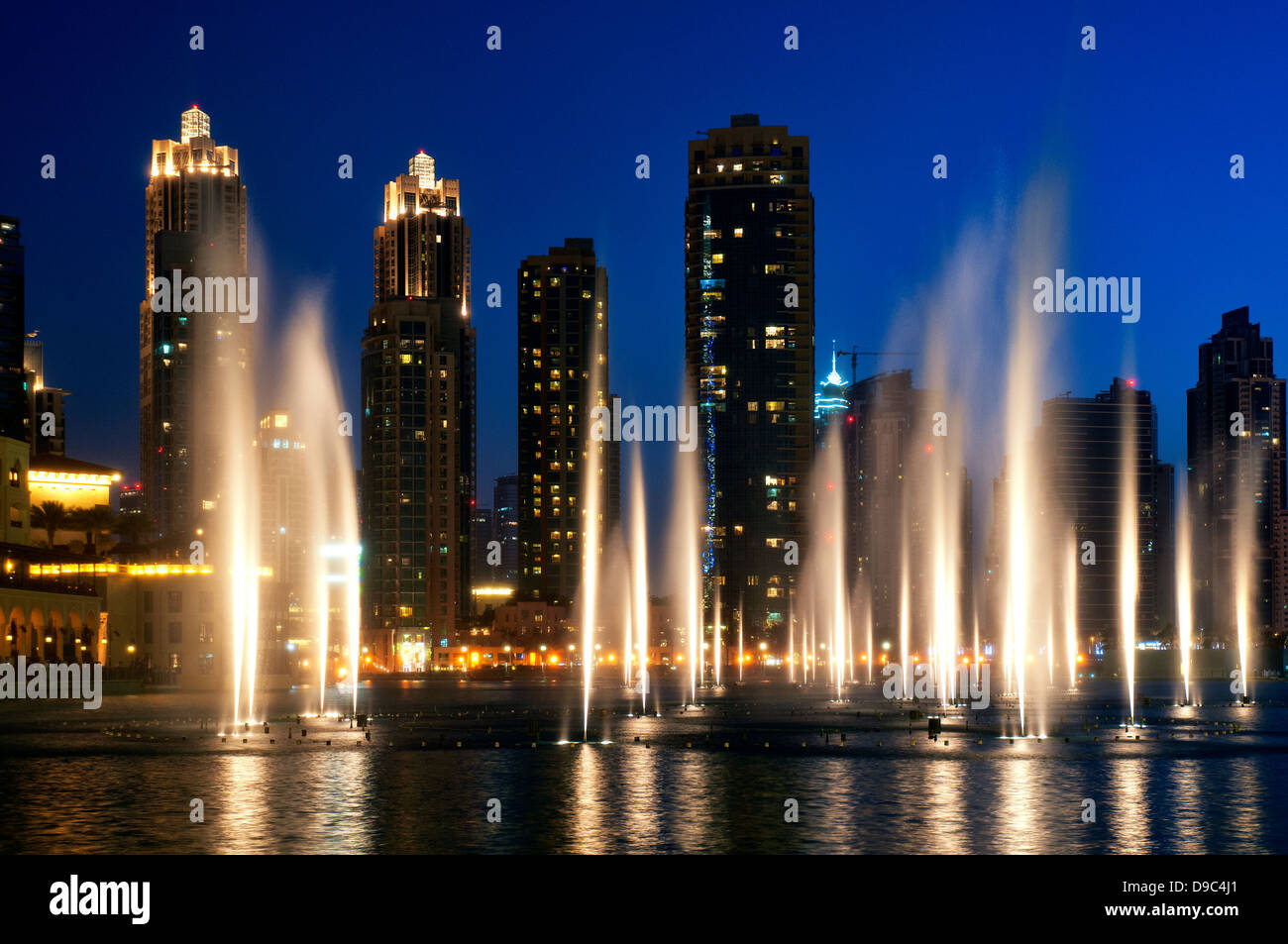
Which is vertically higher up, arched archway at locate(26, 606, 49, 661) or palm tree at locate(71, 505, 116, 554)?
palm tree at locate(71, 505, 116, 554)

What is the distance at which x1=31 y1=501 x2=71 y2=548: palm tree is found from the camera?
529ft

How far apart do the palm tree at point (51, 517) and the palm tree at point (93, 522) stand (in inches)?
42.6

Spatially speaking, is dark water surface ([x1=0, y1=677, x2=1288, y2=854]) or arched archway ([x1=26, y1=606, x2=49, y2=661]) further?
arched archway ([x1=26, y1=606, x2=49, y2=661])

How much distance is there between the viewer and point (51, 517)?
6363 inches

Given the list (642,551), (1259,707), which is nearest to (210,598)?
(642,551)

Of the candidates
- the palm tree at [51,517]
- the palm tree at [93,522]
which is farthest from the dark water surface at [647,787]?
the palm tree at [93,522]

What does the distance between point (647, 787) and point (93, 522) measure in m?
140

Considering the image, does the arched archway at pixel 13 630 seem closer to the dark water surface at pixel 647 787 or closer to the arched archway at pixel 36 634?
the arched archway at pixel 36 634

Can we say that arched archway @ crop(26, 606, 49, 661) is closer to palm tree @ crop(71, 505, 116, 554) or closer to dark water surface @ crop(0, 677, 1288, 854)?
palm tree @ crop(71, 505, 116, 554)

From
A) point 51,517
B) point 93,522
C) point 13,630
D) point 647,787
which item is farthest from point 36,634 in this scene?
point 647,787

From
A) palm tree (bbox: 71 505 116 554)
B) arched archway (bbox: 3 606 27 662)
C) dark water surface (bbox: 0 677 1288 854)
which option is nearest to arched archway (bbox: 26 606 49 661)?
arched archway (bbox: 3 606 27 662)

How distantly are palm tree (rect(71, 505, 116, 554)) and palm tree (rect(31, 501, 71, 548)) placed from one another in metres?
1.08

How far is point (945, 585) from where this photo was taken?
91250 millimetres
